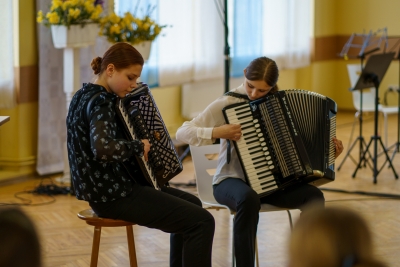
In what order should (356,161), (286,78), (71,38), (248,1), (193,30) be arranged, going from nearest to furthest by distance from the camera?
(71,38) < (356,161) < (193,30) < (248,1) < (286,78)

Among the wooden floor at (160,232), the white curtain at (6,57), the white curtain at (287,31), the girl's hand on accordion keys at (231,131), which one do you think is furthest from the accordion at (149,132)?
the white curtain at (287,31)

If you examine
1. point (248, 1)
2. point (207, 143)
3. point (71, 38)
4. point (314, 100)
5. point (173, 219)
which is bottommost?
point (173, 219)

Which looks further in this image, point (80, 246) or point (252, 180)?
point (80, 246)

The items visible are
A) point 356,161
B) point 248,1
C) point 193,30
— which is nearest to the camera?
point 356,161

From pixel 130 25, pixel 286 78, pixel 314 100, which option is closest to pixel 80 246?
pixel 314 100

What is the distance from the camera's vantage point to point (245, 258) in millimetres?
2859

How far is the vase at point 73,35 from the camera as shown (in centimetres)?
473

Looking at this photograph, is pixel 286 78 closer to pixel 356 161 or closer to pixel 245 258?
pixel 356 161

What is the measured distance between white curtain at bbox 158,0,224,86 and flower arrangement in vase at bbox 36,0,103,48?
56.6 inches

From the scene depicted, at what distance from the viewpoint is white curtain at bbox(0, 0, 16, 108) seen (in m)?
4.96

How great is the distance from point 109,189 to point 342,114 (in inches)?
275

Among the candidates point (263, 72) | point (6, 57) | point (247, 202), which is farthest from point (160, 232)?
point (6, 57)

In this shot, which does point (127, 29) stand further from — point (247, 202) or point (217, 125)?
point (247, 202)

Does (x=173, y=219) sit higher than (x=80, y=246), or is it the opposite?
(x=173, y=219)
